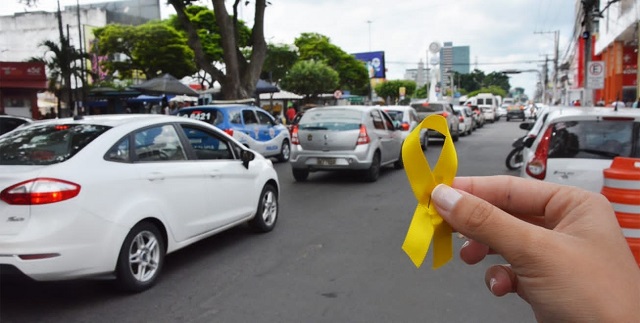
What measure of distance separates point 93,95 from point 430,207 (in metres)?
32.6

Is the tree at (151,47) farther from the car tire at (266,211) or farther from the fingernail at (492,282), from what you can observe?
the fingernail at (492,282)

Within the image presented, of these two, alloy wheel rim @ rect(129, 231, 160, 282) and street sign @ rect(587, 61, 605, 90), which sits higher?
street sign @ rect(587, 61, 605, 90)

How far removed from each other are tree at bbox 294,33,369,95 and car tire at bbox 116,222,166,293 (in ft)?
170

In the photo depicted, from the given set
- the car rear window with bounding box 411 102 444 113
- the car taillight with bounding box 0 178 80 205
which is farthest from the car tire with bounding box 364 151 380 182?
the car rear window with bounding box 411 102 444 113

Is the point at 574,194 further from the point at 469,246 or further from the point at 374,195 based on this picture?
the point at 374,195

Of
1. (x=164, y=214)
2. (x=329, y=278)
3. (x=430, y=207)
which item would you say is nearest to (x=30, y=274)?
(x=164, y=214)

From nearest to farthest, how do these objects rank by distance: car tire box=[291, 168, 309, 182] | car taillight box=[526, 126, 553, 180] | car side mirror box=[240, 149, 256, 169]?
car taillight box=[526, 126, 553, 180]
car side mirror box=[240, 149, 256, 169]
car tire box=[291, 168, 309, 182]

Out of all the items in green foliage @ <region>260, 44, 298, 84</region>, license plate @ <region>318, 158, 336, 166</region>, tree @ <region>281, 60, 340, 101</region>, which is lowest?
license plate @ <region>318, 158, 336, 166</region>

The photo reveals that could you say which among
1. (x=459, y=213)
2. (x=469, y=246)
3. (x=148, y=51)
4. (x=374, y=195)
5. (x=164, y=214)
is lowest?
(x=374, y=195)

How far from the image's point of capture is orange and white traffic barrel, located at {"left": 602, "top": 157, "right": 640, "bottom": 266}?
4.41 m

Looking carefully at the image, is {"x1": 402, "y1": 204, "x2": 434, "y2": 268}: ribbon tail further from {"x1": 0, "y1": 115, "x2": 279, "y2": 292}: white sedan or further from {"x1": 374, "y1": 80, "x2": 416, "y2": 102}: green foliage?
{"x1": 374, "y1": 80, "x2": 416, "y2": 102}: green foliage

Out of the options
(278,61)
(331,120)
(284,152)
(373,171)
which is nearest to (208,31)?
(278,61)

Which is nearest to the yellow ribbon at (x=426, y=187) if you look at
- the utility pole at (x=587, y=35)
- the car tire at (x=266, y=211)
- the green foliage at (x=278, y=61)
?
the car tire at (x=266, y=211)

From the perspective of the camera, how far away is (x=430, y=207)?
49.9 inches
